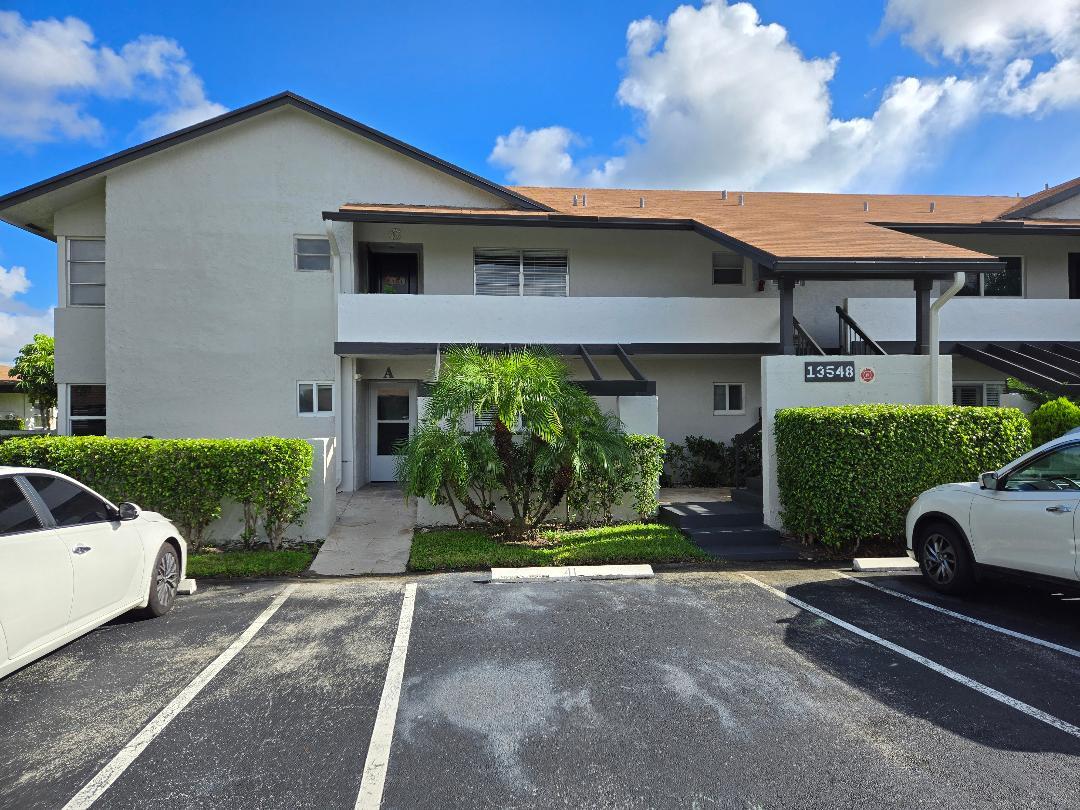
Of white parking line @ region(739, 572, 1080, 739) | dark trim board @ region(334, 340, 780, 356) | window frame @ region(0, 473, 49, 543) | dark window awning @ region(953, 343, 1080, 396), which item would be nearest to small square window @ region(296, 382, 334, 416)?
dark trim board @ region(334, 340, 780, 356)

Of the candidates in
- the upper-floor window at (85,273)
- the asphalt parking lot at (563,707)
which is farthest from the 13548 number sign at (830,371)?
the upper-floor window at (85,273)

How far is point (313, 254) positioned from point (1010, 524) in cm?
1191

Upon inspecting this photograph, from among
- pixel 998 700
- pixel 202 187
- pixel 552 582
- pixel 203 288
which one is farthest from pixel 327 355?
pixel 998 700

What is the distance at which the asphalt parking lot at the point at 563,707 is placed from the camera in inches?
114

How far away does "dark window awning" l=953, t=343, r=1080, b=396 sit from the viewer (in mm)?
9938

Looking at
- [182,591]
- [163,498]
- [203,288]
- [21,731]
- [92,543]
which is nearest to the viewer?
[21,731]

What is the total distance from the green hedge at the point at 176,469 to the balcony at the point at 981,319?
11630mm

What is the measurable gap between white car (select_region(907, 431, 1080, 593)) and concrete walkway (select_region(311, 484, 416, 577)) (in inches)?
233

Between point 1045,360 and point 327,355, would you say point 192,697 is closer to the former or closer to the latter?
point 327,355

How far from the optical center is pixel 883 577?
6.64 m

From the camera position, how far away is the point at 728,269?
13531mm

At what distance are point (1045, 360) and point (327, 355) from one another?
14.5 meters

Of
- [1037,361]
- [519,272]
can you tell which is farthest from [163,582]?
[1037,361]

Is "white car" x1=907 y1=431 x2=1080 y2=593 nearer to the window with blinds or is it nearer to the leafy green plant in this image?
the leafy green plant
